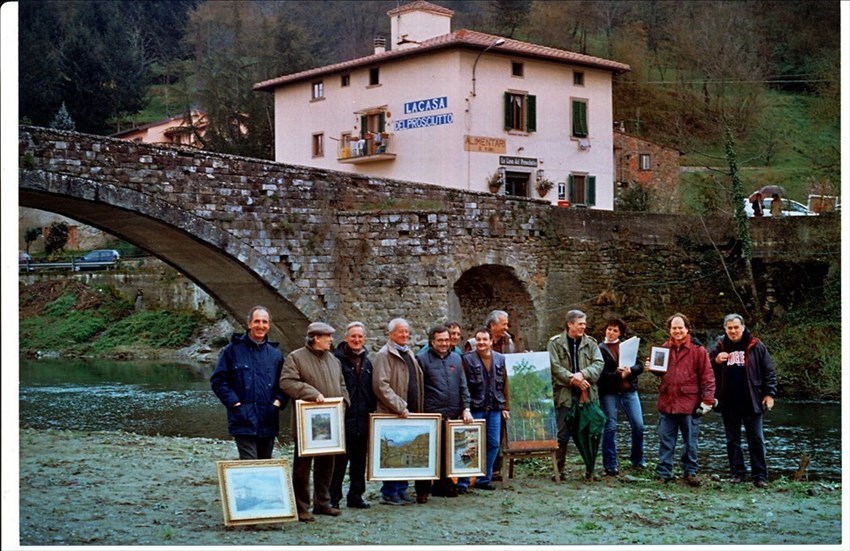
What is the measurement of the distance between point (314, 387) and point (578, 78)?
22.1 meters

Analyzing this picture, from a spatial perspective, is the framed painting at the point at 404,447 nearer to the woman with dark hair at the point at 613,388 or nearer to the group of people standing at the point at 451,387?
the group of people standing at the point at 451,387

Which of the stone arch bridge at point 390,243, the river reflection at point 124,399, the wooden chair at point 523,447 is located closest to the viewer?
the wooden chair at point 523,447

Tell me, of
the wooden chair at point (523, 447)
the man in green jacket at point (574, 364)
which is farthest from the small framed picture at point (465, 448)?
the man in green jacket at point (574, 364)

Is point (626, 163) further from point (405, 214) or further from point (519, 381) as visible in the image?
point (519, 381)

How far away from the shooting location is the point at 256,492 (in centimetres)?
807

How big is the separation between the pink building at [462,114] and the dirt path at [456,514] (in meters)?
16.0

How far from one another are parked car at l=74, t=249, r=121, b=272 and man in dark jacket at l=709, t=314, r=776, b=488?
93.4 feet

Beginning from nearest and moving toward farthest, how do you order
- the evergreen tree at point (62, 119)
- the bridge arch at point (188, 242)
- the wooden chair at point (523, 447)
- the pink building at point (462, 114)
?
the wooden chair at point (523, 447) < the bridge arch at point (188, 242) < the evergreen tree at point (62, 119) < the pink building at point (462, 114)

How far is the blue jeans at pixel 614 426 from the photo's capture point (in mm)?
10781

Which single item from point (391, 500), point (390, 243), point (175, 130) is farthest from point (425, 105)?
point (391, 500)

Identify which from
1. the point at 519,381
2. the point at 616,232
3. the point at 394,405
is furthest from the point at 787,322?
the point at 394,405

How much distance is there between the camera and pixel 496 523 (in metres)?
8.53

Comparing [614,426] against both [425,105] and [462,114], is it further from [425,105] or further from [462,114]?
[425,105]

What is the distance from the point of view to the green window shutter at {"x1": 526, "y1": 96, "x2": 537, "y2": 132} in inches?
1098
